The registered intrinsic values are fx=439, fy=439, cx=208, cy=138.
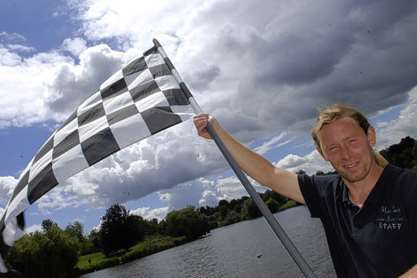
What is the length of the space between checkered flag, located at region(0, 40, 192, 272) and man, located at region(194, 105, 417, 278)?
1395mm

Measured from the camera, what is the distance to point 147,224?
136 m

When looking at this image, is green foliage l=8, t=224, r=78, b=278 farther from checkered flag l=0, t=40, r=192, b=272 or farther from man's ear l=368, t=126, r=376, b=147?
man's ear l=368, t=126, r=376, b=147

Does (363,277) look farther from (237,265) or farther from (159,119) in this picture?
(237,265)

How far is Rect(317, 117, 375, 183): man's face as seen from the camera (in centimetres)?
238

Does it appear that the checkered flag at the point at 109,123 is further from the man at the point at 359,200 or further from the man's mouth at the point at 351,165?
the man's mouth at the point at 351,165

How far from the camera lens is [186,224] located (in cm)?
11406

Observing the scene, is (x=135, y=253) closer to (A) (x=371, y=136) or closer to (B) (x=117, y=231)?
(B) (x=117, y=231)

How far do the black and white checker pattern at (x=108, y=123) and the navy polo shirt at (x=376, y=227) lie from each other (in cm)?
164

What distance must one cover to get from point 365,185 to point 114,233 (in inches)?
4572

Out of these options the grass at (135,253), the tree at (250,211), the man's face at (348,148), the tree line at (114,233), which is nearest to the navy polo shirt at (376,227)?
the man's face at (348,148)

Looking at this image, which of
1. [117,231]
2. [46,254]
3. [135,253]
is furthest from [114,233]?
[46,254]

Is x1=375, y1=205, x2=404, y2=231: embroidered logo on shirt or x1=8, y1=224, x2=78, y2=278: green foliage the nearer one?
x1=375, y1=205, x2=404, y2=231: embroidered logo on shirt

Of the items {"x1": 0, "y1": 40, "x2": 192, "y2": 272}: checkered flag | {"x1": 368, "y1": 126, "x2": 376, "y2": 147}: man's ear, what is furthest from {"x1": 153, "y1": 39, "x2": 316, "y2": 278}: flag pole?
{"x1": 368, "y1": 126, "x2": 376, "y2": 147}: man's ear

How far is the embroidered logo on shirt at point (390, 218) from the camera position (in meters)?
2.13
